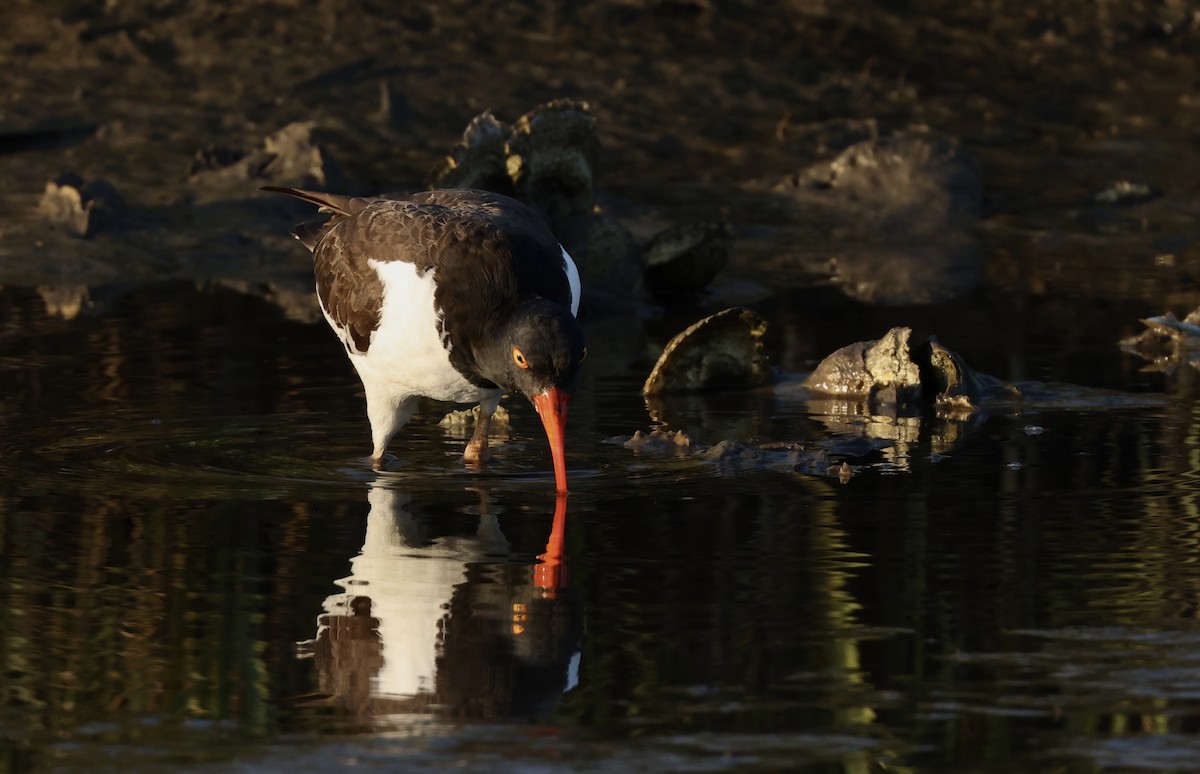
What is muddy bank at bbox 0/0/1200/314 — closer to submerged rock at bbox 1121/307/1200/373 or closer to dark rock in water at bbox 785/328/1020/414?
submerged rock at bbox 1121/307/1200/373

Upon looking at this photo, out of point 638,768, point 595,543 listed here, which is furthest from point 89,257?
point 638,768

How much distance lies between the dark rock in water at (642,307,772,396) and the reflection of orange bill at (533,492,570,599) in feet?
9.05

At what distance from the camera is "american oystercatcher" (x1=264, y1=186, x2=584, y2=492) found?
7.19 metres

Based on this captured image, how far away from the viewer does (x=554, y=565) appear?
20.8 ft

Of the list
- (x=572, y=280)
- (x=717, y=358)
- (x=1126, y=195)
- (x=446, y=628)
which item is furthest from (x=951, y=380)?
(x=1126, y=195)

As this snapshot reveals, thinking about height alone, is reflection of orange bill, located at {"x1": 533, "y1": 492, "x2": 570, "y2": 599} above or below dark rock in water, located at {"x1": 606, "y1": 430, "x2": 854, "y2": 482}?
below

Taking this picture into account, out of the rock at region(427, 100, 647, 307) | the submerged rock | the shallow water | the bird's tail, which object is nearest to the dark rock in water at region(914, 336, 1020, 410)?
the shallow water

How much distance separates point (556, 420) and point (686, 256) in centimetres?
539

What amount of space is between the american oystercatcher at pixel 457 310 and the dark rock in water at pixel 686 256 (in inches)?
168

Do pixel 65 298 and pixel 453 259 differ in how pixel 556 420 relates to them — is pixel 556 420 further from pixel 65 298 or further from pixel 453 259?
pixel 65 298

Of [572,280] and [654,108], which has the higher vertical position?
[654,108]

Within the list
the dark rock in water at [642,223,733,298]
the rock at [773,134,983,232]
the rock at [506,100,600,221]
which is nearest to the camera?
the rock at [506,100,600,221]

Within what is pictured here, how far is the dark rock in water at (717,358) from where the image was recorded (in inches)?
382

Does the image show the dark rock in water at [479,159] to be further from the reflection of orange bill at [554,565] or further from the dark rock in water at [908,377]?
the reflection of orange bill at [554,565]
